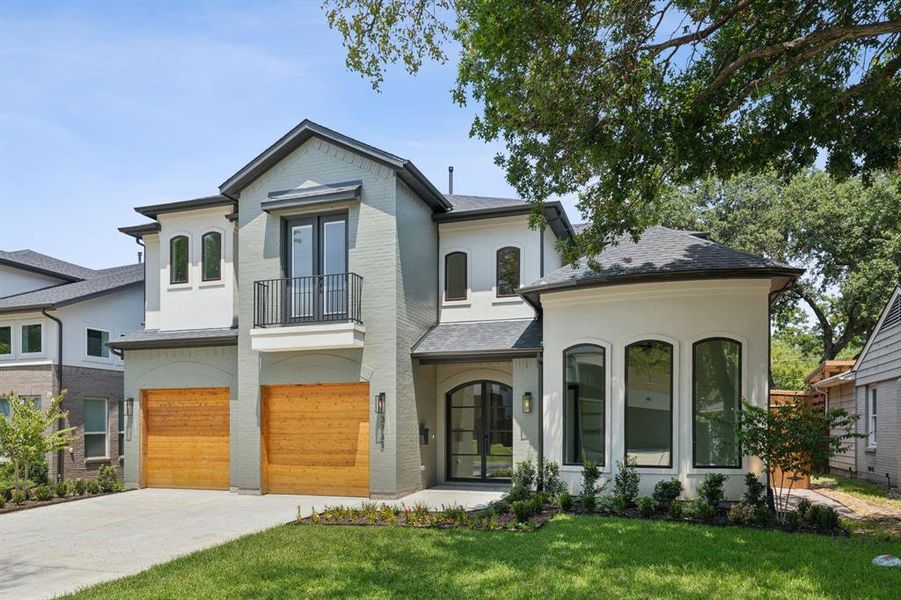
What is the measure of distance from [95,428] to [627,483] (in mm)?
15169

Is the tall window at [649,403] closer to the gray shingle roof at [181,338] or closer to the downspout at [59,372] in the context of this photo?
the gray shingle roof at [181,338]

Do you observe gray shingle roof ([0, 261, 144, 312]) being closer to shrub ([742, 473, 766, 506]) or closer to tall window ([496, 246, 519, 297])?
tall window ([496, 246, 519, 297])

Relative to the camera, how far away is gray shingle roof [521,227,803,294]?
36.5 feet

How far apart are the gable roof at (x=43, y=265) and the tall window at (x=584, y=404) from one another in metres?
18.3

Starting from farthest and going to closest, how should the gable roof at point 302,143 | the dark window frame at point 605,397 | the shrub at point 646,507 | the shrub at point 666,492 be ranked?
the gable roof at point 302,143 → the dark window frame at point 605,397 → the shrub at point 666,492 → the shrub at point 646,507

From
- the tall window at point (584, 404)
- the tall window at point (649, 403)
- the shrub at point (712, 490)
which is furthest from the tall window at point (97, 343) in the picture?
the shrub at point (712, 490)

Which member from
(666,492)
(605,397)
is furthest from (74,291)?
(666,492)

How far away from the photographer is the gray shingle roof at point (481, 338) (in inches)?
540

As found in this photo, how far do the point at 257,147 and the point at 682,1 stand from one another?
9794 millimetres

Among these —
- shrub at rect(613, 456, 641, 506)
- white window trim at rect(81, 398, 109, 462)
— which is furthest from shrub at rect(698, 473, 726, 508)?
white window trim at rect(81, 398, 109, 462)

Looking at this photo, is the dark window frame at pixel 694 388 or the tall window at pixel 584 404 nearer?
the dark window frame at pixel 694 388

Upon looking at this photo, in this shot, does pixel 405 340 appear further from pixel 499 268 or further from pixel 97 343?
pixel 97 343

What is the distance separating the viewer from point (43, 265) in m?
22.9

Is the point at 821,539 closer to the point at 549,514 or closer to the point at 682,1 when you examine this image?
the point at 549,514
